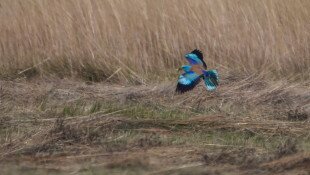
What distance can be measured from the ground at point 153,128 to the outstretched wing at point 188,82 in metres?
0.06

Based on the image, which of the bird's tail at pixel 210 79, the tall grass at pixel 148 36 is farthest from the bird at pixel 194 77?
the tall grass at pixel 148 36

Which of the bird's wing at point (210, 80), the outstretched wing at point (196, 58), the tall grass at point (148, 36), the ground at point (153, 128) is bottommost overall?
the ground at point (153, 128)

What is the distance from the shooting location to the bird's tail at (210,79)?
6.20 meters

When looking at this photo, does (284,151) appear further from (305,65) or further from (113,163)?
(305,65)

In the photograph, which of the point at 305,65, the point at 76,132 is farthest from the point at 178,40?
the point at 76,132

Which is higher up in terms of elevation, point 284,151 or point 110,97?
point 110,97

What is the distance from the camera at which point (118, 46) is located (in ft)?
23.5

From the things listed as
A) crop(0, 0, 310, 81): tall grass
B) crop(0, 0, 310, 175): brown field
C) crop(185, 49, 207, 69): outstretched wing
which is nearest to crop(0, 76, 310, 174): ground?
crop(0, 0, 310, 175): brown field

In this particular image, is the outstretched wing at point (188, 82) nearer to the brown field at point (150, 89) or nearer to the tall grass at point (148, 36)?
the brown field at point (150, 89)

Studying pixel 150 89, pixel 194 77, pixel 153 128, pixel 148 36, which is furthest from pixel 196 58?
pixel 153 128

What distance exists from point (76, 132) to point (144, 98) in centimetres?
124

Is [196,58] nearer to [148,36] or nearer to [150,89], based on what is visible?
[150,89]

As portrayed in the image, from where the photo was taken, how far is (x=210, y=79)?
6.26m

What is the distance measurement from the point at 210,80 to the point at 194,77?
0.43ft
